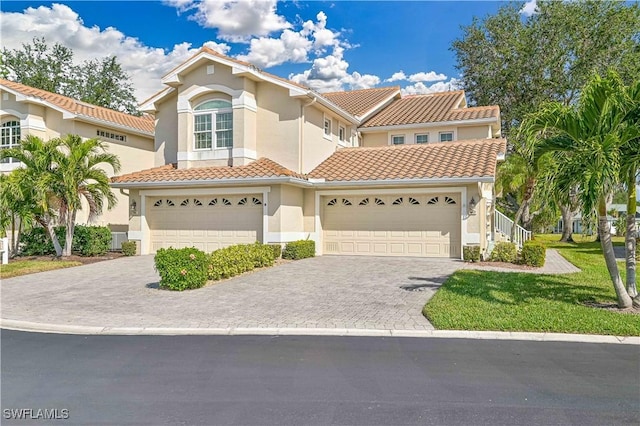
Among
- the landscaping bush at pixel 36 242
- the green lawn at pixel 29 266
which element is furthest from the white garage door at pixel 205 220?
the landscaping bush at pixel 36 242

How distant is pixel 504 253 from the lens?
15594 millimetres

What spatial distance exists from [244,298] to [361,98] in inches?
724

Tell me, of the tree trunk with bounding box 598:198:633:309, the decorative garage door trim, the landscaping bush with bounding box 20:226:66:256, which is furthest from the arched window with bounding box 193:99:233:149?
the tree trunk with bounding box 598:198:633:309

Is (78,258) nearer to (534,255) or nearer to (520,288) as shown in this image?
(520,288)

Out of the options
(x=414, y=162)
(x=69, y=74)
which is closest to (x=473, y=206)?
(x=414, y=162)

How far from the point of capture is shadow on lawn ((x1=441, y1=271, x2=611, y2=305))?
9500mm

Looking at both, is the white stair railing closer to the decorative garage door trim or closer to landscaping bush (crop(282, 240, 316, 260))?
the decorative garage door trim

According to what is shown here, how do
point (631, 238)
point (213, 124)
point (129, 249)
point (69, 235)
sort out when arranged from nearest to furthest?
point (631, 238), point (69, 235), point (129, 249), point (213, 124)

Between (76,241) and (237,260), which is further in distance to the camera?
(76,241)

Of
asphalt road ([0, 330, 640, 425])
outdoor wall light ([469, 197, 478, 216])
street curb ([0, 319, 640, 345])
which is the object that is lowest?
asphalt road ([0, 330, 640, 425])

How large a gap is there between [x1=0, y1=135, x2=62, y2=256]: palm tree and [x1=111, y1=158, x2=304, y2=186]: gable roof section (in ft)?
8.22

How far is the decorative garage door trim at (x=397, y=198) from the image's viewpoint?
16328mm

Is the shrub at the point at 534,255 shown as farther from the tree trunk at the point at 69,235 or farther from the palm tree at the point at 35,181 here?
the palm tree at the point at 35,181

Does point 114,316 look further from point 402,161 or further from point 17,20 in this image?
point 17,20
